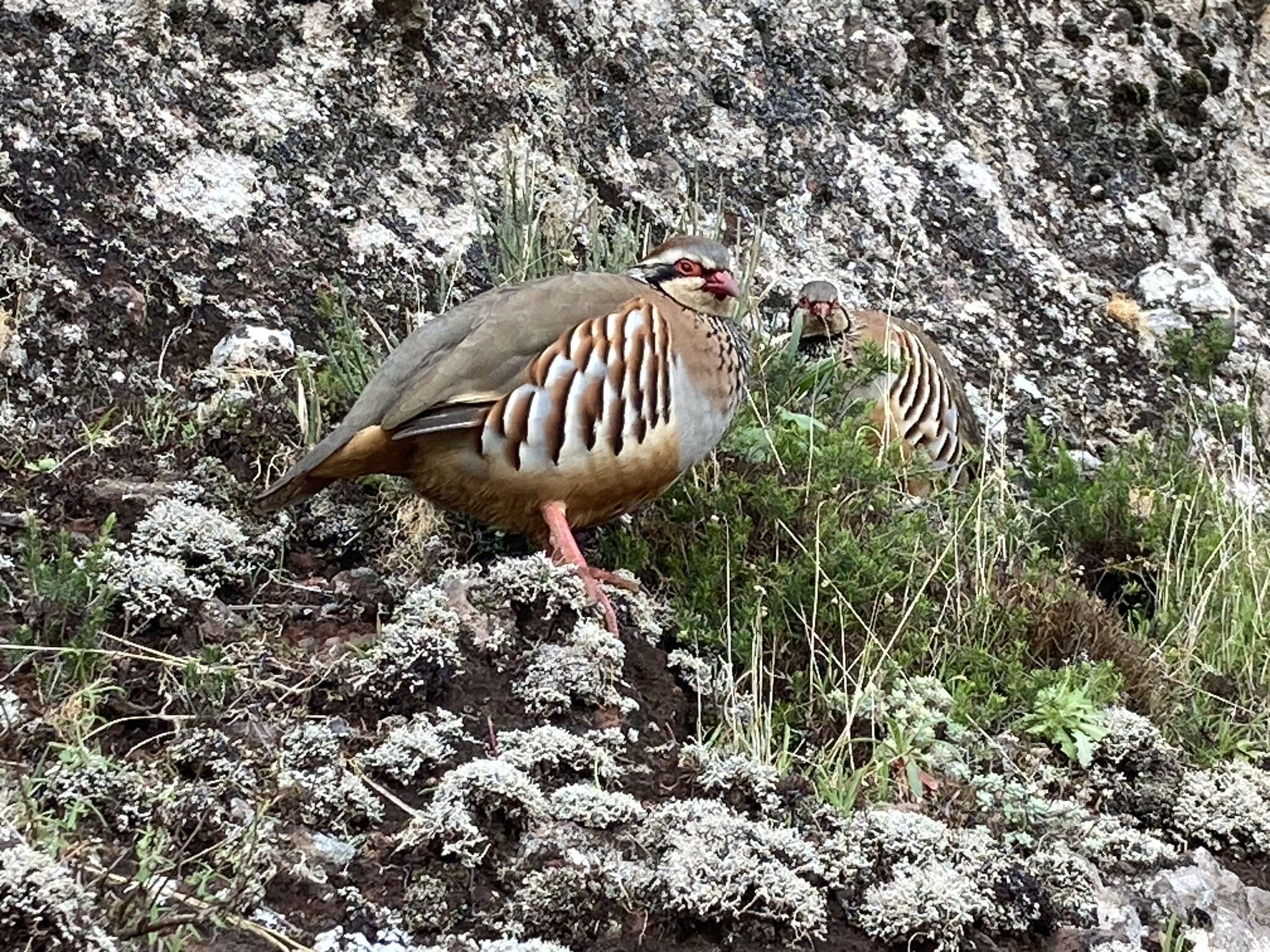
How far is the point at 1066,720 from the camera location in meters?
3.55

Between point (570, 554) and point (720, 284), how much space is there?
915 millimetres

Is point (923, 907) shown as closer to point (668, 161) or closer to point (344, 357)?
point (344, 357)

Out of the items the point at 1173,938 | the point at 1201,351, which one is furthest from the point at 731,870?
the point at 1201,351

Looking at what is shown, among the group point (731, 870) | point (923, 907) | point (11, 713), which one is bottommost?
point (923, 907)

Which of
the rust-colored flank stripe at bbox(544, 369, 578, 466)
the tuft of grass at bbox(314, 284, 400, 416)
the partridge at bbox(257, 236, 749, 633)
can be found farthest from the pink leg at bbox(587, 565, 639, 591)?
the tuft of grass at bbox(314, 284, 400, 416)

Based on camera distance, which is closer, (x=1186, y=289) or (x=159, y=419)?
(x=159, y=419)

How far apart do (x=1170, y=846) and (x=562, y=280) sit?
197 centimetres

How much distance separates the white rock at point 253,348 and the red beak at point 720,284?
1.34m

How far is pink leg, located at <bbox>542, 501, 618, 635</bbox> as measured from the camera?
3352 millimetres

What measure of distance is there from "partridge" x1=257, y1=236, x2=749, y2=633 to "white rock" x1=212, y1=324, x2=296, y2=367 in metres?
0.84

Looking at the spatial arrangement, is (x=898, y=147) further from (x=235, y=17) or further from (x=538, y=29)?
(x=235, y=17)

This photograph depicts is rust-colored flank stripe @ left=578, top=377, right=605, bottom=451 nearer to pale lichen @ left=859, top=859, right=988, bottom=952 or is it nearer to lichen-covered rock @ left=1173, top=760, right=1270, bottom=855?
pale lichen @ left=859, top=859, right=988, bottom=952

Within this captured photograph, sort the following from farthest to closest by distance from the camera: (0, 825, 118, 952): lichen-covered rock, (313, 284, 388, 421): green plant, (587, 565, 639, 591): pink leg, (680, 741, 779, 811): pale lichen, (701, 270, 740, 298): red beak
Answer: (313, 284, 388, 421): green plant → (701, 270, 740, 298): red beak → (587, 565, 639, 591): pink leg → (680, 741, 779, 811): pale lichen → (0, 825, 118, 952): lichen-covered rock

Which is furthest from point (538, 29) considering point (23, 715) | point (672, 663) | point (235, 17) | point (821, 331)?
point (23, 715)
